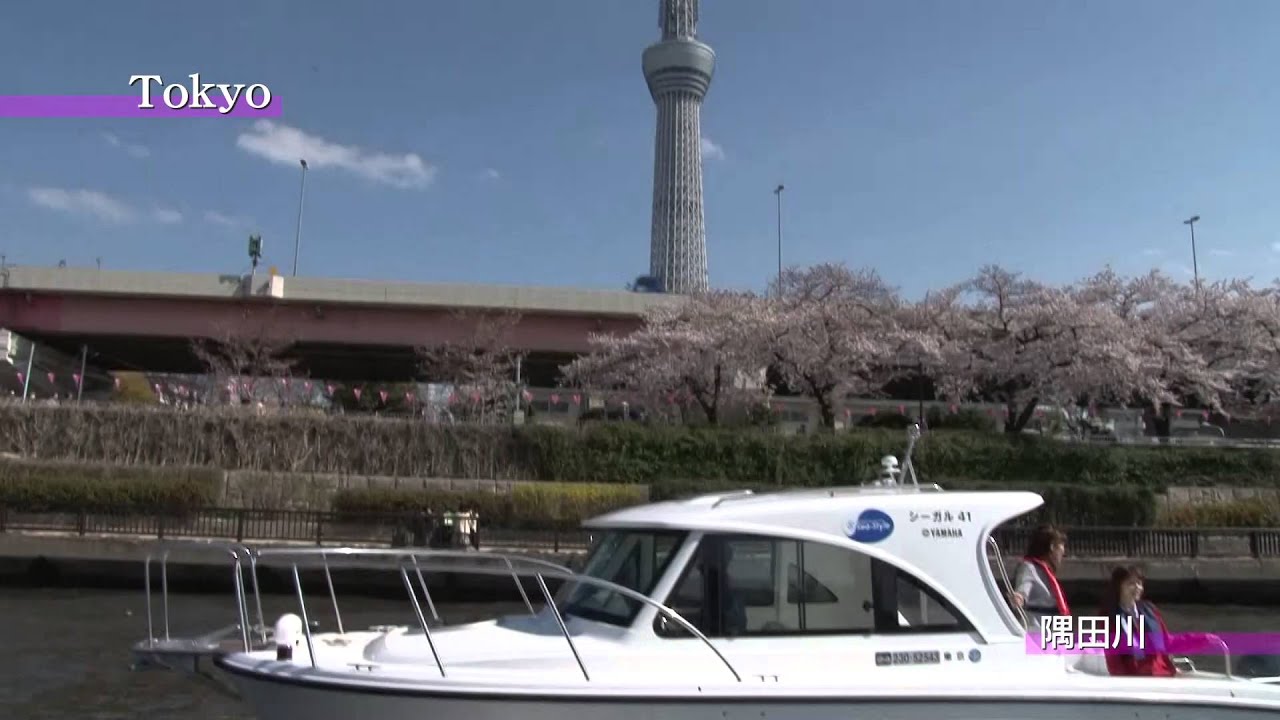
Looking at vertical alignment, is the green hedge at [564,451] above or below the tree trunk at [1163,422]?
below

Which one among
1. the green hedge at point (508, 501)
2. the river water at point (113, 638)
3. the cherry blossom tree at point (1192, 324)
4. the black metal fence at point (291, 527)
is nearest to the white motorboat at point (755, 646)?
the river water at point (113, 638)

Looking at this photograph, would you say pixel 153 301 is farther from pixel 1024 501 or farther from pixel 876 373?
pixel 1024 501

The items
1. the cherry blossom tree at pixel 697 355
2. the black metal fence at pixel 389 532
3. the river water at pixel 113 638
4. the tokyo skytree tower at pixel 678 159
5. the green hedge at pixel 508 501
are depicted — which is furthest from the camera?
the tokyo skytree tower at pixel 678 159

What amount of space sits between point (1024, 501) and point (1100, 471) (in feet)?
76.0

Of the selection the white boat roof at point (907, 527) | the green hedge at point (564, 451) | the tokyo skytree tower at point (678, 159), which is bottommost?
the white boat roof at point (907, 527)

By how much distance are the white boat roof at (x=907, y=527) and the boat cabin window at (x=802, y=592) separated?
74 millimetres

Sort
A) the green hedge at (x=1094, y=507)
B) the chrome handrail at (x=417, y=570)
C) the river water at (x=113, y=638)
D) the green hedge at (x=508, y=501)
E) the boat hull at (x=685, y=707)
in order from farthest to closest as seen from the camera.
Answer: the green hedge at (x=1094, y=507) < the green hedge at (x=508, y=501) < the river water at (x=113, y=638) < the chrome handrail at (x=417, y=570) < the boat hull at (x=685, y=707)

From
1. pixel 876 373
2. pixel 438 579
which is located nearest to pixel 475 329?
pixel 876 373

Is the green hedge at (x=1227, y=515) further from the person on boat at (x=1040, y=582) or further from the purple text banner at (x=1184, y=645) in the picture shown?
the person on boat at (x=1040, y=582)

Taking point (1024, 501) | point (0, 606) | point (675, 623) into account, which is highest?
point (1024, 501)

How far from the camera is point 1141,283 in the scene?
33.7 meters

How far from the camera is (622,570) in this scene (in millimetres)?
6363

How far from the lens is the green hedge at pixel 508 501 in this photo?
21.9 m

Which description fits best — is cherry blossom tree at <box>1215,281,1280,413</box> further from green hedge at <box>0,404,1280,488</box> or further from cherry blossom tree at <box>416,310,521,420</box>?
cherry blossom tree at <box>416,310,521,420</box>
